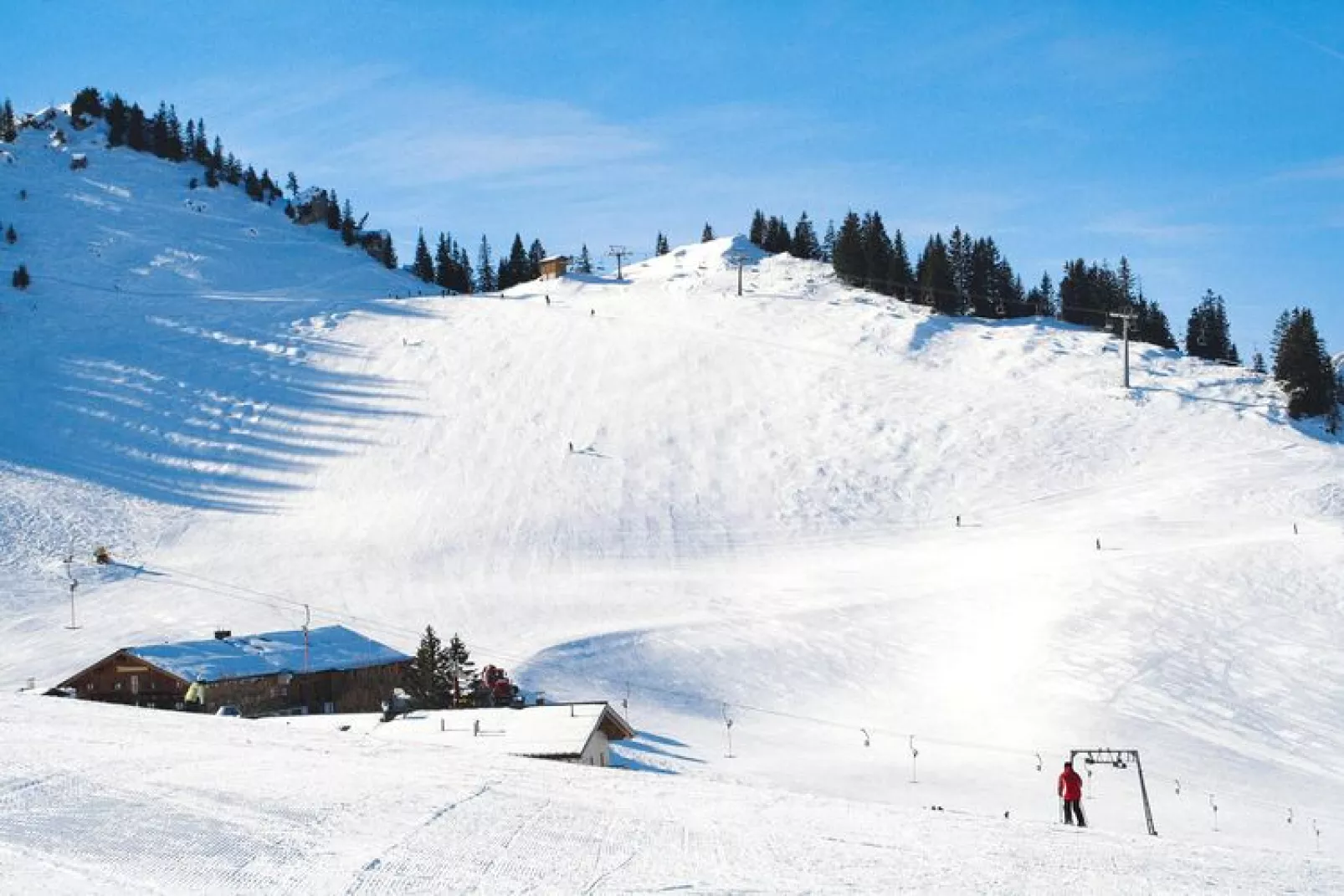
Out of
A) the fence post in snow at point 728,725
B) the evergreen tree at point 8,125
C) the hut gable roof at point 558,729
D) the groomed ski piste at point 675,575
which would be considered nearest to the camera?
the groomed ski piste at point 675,575

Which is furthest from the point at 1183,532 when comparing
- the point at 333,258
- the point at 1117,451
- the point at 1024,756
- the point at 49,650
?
the point at 333,258

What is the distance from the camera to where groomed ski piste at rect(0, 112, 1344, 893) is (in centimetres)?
1341

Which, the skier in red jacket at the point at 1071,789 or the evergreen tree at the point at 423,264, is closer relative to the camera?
the skier in red jacket at the point at 1071,789

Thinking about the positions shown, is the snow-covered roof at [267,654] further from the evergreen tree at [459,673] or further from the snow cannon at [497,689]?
the snow cannon at [497,689]

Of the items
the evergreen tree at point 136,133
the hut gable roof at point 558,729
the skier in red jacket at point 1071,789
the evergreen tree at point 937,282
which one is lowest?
the hut gable roof at point 558,729

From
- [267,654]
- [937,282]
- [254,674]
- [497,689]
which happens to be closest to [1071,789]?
[497,689]

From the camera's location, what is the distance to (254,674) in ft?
119

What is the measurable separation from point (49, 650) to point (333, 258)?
75.8m

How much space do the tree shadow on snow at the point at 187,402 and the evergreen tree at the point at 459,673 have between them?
Answer: 28.3m

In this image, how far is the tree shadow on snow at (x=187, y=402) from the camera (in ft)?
217

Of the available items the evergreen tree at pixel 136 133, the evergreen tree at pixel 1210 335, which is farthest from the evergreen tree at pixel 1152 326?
the evergreen tree at pixel 136 133

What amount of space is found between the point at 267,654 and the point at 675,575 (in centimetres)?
1818

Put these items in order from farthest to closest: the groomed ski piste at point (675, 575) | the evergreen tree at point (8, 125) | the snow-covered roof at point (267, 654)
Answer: the evergreen tree at point (8, 125)
the snow-covered roof at point (267, 654)
the groomed ski piste at point (675, 575)

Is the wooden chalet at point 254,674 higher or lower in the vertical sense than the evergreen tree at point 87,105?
lower
